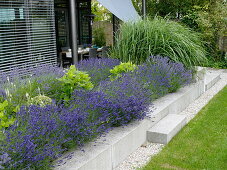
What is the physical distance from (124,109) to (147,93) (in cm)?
73

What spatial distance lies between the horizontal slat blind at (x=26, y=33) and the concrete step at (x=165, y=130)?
2.90 meters

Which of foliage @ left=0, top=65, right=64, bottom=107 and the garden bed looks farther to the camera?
foliage @ left=0, top=65, right=64, bottom=107

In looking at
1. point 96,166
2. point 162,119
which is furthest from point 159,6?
point 96,166

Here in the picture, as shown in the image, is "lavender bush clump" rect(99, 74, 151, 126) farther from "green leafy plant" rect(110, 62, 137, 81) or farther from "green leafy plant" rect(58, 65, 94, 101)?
"green leafy plant" rect(110, 62, 137, 81)

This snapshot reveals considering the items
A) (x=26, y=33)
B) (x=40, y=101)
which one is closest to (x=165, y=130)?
(x=40, y=101)

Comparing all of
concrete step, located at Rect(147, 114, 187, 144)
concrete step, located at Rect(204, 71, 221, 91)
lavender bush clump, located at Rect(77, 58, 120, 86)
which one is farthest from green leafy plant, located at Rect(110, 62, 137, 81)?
concrete step, located at Rect(204, 71, 221, 91)

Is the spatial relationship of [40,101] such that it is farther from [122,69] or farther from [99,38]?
[99,38]

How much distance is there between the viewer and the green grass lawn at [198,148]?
3.40 meters

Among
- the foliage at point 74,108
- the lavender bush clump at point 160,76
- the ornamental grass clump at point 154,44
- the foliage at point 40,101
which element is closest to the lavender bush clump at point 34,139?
the foliage at point 74,108

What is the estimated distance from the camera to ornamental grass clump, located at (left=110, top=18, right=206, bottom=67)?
19.6 ft

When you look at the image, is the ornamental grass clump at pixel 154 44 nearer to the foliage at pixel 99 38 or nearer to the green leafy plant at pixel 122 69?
the green leafy plant at pixel 122 69

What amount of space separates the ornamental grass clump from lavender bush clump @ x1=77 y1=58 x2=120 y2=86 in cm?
41

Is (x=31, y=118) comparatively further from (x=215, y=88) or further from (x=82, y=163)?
(x=215, y=88)

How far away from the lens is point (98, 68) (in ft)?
17.5
